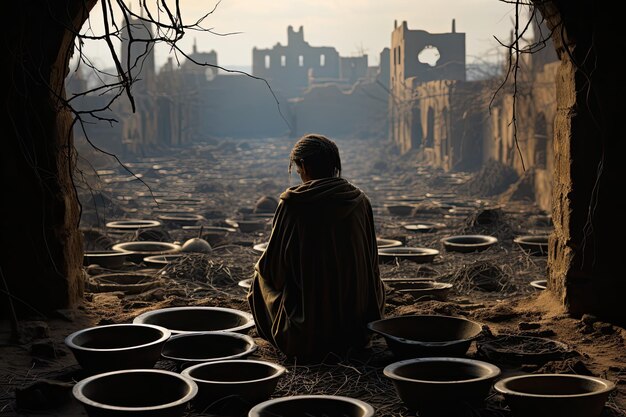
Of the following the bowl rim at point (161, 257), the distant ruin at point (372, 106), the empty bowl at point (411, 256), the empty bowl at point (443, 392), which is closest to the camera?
the empty bowl at point (443, 392)

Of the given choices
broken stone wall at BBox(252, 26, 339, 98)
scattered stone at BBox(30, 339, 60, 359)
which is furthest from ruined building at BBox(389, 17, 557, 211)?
broken stone wall at BBox(252, 26, 339, 98)

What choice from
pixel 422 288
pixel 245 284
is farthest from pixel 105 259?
pixel 422 288

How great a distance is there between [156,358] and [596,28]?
365 cm

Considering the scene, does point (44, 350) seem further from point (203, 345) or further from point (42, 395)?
point (42, 395)

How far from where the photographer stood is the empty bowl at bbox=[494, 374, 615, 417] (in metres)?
4.24

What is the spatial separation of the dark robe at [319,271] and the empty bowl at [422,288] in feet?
7.67

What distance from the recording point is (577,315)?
668 centimetres

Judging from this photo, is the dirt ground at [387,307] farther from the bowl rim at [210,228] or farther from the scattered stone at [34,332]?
the bowl rim at [210,228]

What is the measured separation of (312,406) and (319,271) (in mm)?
1380

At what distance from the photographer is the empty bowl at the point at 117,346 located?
5.11 metres

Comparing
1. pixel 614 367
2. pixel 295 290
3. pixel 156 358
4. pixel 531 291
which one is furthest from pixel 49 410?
pixel 531 291

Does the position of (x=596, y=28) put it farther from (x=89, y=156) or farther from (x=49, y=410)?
(x=89, y=156)

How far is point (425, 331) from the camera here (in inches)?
226

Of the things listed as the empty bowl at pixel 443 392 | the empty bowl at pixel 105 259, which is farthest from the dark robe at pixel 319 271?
the empty bowl at pixel 105 259
